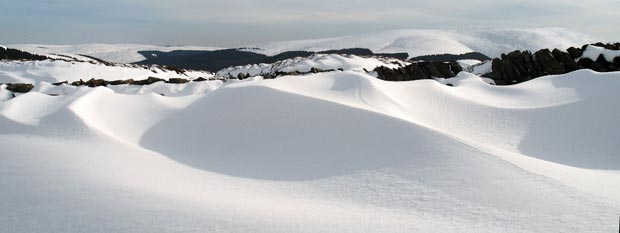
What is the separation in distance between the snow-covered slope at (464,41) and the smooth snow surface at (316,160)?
344 ft

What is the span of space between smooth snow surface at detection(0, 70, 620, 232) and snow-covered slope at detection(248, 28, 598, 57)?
104951mm

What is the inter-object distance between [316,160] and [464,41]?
143 meters

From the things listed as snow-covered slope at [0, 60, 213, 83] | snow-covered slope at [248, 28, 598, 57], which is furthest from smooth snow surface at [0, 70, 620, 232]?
snow-covered slope at [248, 28, 598, 57]

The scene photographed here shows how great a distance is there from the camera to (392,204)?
13.7ft

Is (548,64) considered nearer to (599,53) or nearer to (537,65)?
(537,65)

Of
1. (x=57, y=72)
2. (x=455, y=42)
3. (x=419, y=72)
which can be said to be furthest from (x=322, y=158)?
(x=455, y=42)

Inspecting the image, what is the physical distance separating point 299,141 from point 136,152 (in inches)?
92.0

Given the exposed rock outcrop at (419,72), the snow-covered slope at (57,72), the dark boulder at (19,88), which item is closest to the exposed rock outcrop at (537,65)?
the exposed rock outcrop at (419,72)

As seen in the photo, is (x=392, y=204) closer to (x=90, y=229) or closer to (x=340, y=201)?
(x=340, y=201)

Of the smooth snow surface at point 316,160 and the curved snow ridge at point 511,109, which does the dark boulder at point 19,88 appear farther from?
the curved snow ridge at point 511,109

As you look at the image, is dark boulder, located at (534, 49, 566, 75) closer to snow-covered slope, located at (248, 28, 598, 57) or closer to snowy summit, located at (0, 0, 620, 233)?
snowy summit, located at (0, 0, 620, 233)

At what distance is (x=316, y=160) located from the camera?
5801 millimetres

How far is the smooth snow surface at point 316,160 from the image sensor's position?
3652mm

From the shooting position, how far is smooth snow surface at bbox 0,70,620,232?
3652mm
